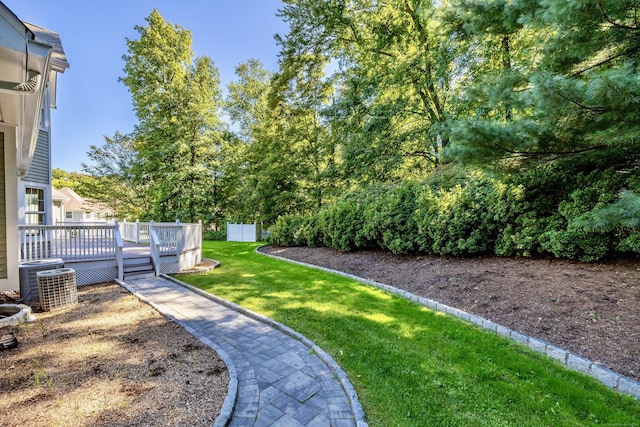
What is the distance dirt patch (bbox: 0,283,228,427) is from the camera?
224 centimetres

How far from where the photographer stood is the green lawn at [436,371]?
7.72ft

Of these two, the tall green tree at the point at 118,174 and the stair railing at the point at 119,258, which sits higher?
the tall green tree at the point at 118,174

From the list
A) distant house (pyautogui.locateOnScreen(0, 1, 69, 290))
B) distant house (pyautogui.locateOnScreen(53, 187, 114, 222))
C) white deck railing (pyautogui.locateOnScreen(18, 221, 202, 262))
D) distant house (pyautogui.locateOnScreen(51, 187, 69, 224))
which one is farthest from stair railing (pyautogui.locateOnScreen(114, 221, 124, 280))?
distant house (pyautogui.locateOnScreen(53, 187, 114, 222))

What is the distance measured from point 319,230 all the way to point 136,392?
881 centimetres

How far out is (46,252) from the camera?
20.7 feet

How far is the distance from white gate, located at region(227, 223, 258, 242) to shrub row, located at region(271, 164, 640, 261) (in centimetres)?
870

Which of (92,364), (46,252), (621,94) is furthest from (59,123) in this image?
(621,94)

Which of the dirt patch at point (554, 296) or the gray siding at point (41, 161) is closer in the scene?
the dirt patch at point (554, 296)

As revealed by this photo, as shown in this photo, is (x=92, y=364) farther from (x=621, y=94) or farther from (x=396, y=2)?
(x=396, y=2)

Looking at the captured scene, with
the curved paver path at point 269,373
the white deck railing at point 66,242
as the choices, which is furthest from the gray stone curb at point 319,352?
the white deck railing at point 66,242

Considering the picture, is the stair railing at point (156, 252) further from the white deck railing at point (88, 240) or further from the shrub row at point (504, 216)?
the shrub row at point (504, 216)

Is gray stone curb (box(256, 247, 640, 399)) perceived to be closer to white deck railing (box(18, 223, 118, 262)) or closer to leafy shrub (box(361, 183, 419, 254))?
leafy shrub (box(361, 183, 419, 254))

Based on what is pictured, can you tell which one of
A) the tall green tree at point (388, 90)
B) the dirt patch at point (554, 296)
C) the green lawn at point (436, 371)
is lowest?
the green lawn at point (436, 371)

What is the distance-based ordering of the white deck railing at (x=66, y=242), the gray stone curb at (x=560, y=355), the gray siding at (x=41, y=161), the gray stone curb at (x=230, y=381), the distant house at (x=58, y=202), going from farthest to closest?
the distant house at (x=58, y=202)
the gray siding at (x=41, y=161)
the white deck railing at (x=66, y=242)
the gray stone curb at (x=560, y=355)
the gray stone curb at (x=230, y=381)
